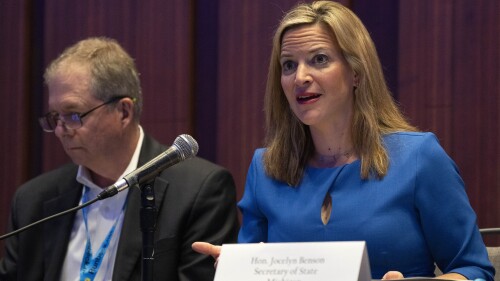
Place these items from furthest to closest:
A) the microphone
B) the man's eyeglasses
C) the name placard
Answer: the man's eyeglasses, the microphone, the name placard

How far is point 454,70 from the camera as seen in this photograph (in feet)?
10.0

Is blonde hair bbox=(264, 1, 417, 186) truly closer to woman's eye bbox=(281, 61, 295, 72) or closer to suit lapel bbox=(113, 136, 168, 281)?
woman's eye bbox=(281, 61, 295, 72)

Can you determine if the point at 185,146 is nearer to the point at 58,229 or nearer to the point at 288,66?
the point at 288,66

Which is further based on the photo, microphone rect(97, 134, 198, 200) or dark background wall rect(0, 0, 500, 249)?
dark background wall rect(0, 0, 500, 249)

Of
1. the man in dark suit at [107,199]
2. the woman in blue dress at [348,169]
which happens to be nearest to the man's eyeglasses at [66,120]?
the man in dark suit at [107,199]

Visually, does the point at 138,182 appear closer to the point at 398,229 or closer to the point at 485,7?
the point at 398,229

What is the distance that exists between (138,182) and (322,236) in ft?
1.69

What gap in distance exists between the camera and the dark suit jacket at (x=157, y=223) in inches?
114

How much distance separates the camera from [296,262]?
167 centimetres

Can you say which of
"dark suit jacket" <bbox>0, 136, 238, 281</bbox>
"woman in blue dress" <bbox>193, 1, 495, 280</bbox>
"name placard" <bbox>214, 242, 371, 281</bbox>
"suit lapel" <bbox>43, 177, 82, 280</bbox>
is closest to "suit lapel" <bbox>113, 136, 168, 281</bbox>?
"dark suit jacket" <bbox>0, 136, 238, 281</bbox>

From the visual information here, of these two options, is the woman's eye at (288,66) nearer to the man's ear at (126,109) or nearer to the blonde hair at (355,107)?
the blonde hair at (355,107)

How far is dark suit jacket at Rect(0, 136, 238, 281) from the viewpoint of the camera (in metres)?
2.91

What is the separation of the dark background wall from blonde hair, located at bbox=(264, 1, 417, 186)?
2.21 ft

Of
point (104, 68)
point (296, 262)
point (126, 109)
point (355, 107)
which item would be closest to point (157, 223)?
point (126, 109)
